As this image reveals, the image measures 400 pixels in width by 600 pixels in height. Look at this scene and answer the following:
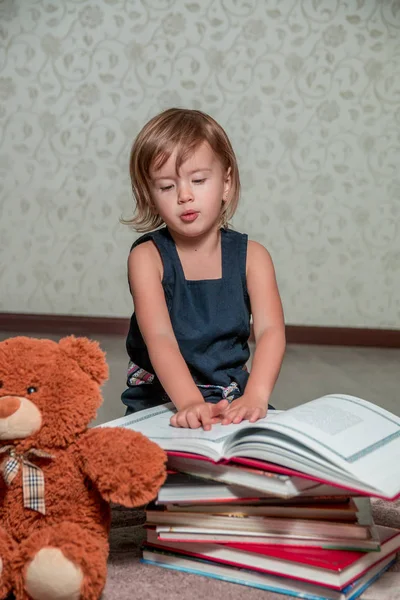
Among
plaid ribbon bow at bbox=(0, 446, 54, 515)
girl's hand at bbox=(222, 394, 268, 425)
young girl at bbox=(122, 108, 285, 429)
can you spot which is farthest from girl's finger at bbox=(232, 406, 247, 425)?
plaid ribbon bow at bbox=(0, 446, 54, 515)

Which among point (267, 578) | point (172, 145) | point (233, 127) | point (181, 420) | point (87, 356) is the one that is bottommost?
point (267, 578)

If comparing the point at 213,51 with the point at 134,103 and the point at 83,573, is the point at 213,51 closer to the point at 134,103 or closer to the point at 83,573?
the point at 134,103

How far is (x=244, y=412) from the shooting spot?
1.10m

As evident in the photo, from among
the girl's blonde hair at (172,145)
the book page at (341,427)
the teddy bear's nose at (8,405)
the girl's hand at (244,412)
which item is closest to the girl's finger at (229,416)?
the girl's hand at (244,412)

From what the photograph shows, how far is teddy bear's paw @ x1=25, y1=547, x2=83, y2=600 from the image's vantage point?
0.81m

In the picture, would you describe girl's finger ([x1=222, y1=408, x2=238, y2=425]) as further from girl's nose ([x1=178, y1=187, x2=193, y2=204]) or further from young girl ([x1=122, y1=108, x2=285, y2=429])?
girl's nose ([x1=178, y1=187, x2=193, y2=204])

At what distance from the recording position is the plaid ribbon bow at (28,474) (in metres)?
0.88

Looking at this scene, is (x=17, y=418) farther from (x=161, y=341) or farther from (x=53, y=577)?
(x=161, y=341)

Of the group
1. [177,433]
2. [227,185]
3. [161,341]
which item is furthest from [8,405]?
[227,185]

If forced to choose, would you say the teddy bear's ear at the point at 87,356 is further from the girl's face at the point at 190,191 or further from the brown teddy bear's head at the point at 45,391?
the girl's face at the point at 190,191

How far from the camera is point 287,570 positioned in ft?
3.05

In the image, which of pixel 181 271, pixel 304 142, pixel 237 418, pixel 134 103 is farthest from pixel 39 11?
pixel 237 418

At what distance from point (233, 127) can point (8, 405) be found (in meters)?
3.09

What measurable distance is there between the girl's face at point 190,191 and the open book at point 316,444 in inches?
17.5
